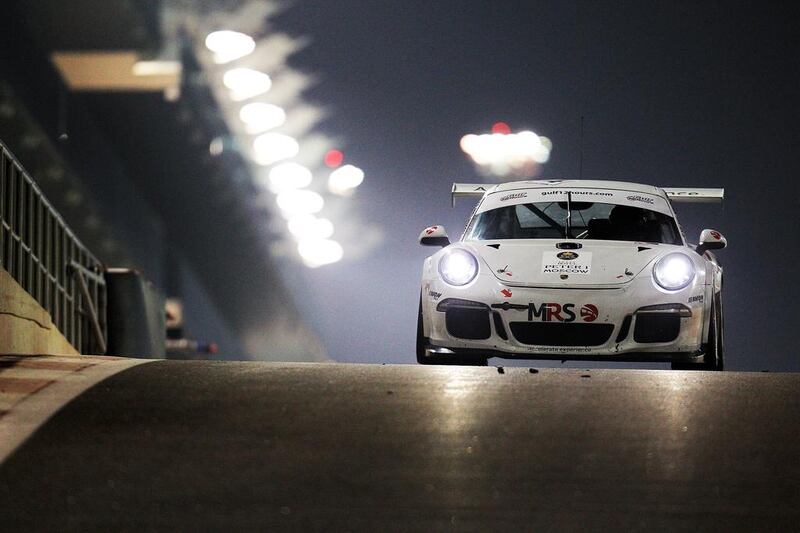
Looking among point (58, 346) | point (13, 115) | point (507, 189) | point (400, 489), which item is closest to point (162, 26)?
point (13, 115)

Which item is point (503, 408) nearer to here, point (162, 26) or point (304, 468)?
point (304, 468)

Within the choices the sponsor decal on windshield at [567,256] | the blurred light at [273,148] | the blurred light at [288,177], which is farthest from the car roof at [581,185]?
the blurred light at [288,177]

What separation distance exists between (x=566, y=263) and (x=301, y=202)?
40377mm

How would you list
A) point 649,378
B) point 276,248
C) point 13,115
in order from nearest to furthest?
point 649,378, point 13,115, point 276,248

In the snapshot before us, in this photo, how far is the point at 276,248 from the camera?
153ft

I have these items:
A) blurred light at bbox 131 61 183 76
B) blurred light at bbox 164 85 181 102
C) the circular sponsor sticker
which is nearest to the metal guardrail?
the circular sponsor sticker

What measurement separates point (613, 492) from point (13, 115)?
93.8 feet

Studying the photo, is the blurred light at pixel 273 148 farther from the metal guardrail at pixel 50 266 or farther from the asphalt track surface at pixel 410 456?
the asphalt track surface at pixel 410 456

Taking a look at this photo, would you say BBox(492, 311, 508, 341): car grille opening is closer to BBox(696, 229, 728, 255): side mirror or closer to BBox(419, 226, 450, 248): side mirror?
BBox(419, 226, 450, 248): side mirror

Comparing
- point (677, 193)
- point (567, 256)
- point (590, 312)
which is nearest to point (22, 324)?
point (567, 256)

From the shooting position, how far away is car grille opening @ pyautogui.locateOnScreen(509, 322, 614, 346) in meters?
9.62

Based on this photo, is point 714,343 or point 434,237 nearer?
point 714,343

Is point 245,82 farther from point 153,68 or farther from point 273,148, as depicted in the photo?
point 153,68

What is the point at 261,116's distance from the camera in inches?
1868
